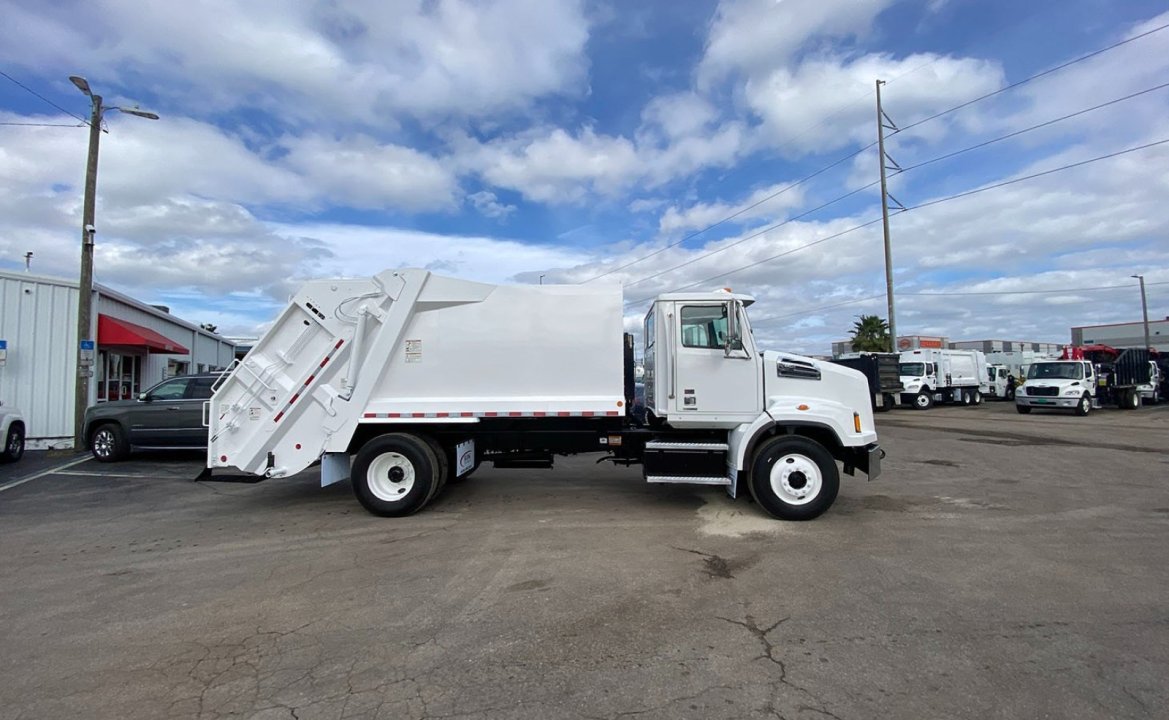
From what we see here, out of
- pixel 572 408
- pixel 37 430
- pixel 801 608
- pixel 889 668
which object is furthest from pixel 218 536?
pixel 37 430

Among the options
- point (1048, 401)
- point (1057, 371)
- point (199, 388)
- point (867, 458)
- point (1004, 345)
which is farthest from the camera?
point (1004, 345)

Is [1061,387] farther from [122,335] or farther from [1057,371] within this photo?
[122,335]

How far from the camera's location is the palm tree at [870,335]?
47.0 metres

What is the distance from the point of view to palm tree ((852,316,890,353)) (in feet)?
154

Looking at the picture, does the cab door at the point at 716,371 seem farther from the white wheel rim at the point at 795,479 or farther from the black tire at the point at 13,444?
the black tire at the point at 13,444

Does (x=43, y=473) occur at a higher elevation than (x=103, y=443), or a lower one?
lower

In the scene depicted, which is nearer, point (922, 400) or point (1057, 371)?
point (1057, 371)

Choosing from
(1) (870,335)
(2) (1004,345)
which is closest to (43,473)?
(1) (870,335)

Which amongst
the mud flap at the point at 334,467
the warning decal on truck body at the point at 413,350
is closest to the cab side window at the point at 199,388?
the mud flap at the point at 334,467

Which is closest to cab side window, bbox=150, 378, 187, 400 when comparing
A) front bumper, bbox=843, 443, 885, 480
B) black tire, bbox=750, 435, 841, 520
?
black tire, bbox=750, 435, 841, 520

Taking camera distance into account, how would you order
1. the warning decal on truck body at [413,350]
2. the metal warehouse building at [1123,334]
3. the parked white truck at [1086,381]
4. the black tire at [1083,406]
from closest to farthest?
the warning decal on truck body at [413,350] → the black tire at [1083,406] → the parked white truck at [1086,381] → the metal warehouse building at [1123,334]

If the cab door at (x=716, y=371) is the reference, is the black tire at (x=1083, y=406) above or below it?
below

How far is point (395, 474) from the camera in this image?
7.74 metres

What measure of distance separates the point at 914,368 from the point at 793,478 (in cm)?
2834
